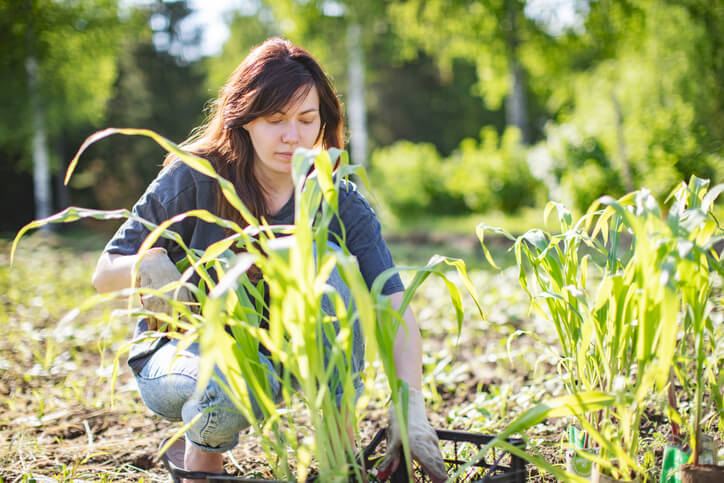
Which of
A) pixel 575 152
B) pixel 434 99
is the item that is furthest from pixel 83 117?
pixel 434 99

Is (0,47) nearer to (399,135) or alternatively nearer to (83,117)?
(83,117)

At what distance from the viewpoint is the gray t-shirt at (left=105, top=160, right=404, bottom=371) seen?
1219 mm

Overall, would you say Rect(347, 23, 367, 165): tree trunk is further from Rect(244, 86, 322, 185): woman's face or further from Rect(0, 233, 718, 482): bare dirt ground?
Rect(244, 86, 322, 185): woman's face

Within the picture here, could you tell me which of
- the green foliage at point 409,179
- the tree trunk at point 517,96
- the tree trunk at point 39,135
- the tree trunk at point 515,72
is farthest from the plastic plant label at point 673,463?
the tree trunk at point 39,135

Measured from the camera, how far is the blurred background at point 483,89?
541 cm

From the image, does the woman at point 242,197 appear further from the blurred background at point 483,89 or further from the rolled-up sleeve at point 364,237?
the blurred background at point 483,89

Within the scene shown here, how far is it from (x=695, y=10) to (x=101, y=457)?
6.79 m

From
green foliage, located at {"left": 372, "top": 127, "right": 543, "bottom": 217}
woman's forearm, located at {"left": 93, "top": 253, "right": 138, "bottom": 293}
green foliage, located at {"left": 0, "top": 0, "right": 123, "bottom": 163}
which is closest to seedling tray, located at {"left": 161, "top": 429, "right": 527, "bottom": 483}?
woman's forearm, located at {"left": 93, "top": 253, "right": 138, "bottom": 293}

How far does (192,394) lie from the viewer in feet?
3.47

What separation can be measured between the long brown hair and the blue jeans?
316mm

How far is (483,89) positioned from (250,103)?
8.30m

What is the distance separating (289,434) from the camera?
0.80m

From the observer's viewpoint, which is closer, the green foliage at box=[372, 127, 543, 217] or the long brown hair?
the long brown hair

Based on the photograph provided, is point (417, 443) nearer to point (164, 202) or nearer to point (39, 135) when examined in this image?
point (164, 202)
